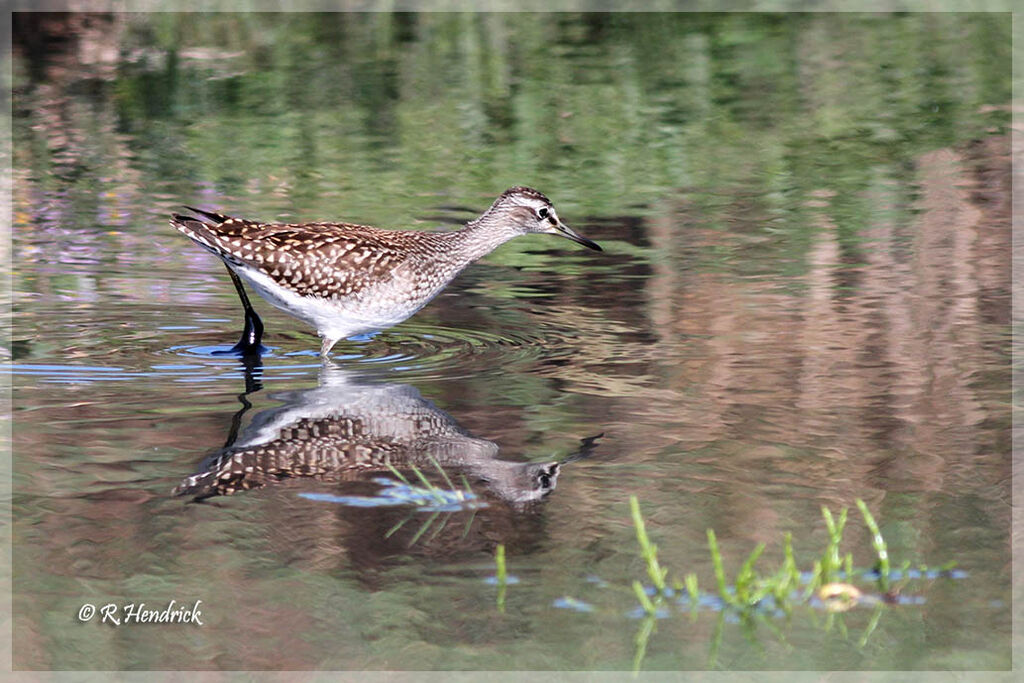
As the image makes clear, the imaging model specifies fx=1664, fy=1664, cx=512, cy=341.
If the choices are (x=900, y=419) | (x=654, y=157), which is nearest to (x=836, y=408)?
(x=900, y=419)

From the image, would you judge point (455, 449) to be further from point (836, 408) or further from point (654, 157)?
point (654, 157)

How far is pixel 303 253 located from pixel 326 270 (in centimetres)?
18

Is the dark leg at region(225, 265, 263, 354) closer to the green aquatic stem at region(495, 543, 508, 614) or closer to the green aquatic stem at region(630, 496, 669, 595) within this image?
the green aquatic stem at region(495, 543, 508, 614)

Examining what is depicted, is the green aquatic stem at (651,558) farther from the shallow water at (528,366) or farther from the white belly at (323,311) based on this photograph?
the white belly at (323,311)

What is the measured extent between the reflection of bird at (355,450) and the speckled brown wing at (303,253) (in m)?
1.35

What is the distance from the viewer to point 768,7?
2323 centimetres

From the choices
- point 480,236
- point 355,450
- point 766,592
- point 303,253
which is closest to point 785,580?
point 766,592

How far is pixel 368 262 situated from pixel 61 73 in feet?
38.3

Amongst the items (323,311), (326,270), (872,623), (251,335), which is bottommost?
(872,623)

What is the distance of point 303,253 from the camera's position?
10.4 m

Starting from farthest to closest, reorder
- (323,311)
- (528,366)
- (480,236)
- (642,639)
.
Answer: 1. (480,236)
2. (323,311)
3. (528,366)
4. (642,639)

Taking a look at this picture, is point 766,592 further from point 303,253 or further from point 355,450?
point 303,253

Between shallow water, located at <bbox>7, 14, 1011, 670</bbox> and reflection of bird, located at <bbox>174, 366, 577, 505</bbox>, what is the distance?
3cm

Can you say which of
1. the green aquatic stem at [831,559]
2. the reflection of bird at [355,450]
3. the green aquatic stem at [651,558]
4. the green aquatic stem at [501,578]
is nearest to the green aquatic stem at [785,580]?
the green aquatic stem at [831,559]
